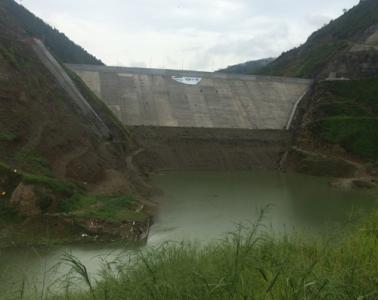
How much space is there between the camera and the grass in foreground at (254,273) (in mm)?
5906

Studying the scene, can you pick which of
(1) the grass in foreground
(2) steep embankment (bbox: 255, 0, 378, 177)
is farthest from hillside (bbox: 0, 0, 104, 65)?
(1) the grass in foreground

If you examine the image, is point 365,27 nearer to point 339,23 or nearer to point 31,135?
point 339,23

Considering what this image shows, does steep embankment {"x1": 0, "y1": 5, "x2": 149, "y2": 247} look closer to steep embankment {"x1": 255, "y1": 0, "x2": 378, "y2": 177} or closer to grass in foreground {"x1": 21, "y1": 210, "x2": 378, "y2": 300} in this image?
grass in foreground {"x1": 21, "y1": 210, "x2": 378, "y2": 300}

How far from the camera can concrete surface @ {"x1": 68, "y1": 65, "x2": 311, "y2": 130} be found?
48.6m

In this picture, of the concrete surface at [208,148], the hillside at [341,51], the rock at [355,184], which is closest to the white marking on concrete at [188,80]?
the concrete surface at [208,148]

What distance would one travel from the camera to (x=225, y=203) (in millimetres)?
27000

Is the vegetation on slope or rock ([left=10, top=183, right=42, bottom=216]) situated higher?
the vegetation on slope

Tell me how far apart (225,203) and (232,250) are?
18.4m

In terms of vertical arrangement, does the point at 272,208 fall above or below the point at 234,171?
below

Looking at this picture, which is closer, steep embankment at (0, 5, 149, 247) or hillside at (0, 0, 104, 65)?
steep embankment at (0, 5, 149, 247)

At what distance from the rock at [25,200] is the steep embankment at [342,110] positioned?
27478 millimetres

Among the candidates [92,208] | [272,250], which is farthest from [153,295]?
[92,208]

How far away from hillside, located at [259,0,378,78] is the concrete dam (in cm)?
453

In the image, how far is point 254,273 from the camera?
7039 mm
